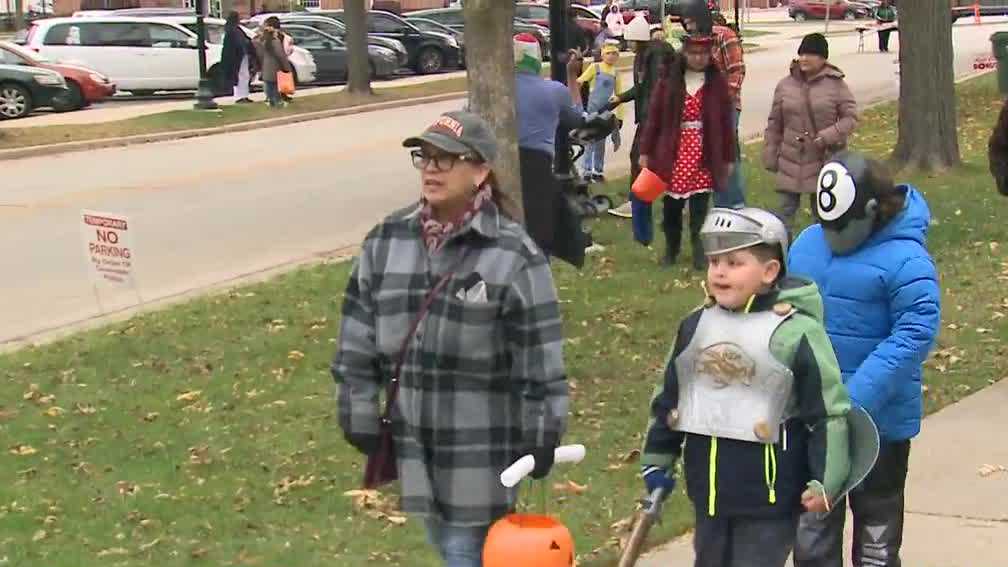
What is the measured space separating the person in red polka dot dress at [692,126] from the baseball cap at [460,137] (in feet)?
21.1

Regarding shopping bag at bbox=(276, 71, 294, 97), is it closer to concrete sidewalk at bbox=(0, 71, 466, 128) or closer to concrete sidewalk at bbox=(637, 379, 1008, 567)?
concrete sidewalk at bbox=(0, 71, 466, 128)

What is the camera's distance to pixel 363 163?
19.8 m

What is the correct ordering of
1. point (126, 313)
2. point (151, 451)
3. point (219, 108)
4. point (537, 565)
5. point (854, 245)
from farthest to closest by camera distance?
point (219, 108)
point (126, 313)
point (151, 451)
point (854, 245)
point (537, 565)

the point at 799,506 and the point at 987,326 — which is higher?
the point at 799,506

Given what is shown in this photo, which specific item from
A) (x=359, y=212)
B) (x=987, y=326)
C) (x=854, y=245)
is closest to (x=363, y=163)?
(x=359, y=212)

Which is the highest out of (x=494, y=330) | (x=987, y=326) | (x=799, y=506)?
(x=494, y=330)

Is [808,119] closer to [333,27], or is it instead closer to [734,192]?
[734,192]

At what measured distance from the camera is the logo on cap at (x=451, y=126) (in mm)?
4180

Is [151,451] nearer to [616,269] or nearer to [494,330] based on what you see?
[494,330]

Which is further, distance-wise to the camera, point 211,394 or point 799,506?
point 211,394

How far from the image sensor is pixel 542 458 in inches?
164

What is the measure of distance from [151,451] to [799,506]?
3870 millimetres

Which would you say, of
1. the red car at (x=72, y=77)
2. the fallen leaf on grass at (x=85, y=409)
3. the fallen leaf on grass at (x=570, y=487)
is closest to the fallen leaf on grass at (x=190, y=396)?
the fallen leaf on grass at (x=85, y=409)

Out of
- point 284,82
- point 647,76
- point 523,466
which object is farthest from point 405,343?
point 284,82
